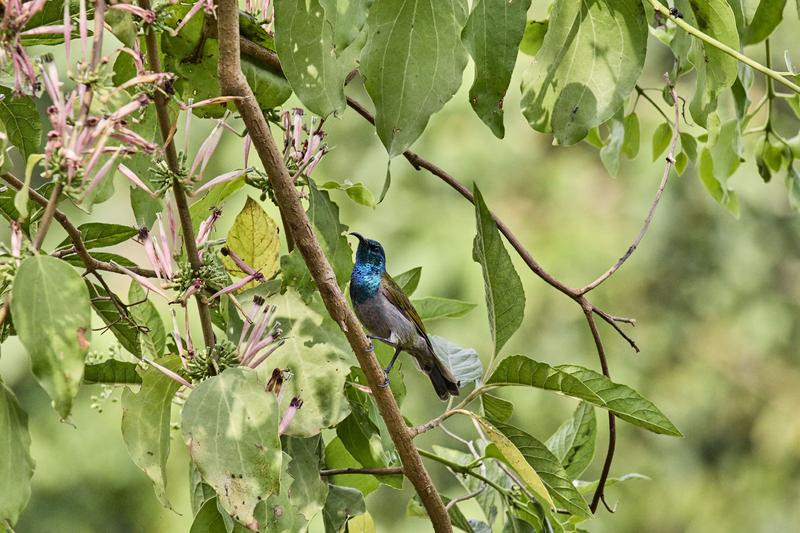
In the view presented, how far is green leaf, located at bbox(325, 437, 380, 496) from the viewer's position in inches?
46.2

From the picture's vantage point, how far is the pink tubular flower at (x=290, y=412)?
0.93 metres

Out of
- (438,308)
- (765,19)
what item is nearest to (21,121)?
(438,308)

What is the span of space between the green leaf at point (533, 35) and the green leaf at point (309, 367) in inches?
19.2

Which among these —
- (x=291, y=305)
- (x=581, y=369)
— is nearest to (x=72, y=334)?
(x=291, y=305)

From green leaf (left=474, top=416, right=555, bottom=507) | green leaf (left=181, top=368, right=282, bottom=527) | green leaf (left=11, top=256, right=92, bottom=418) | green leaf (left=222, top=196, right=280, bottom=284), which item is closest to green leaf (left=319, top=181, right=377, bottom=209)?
green leaf (left=222, top=196, right=280, bottom=284)

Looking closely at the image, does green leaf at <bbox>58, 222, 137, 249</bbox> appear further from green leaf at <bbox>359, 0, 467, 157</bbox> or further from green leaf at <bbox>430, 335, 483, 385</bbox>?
green leaf at <bbox>430, 335, 483, 385</bbox>

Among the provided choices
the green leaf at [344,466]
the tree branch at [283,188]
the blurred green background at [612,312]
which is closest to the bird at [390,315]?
the green leaf at [344,466]

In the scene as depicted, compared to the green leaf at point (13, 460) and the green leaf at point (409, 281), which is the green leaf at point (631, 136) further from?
the green leaf at point (13, 460)

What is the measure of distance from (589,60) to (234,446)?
17.6 inches

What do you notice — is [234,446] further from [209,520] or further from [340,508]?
[340,508]

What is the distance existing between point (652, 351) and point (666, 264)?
1.75ft

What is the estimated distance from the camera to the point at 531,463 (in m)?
1.04

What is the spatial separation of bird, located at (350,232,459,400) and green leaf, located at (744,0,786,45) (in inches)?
20.1

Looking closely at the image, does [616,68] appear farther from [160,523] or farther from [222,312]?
[160,523]
